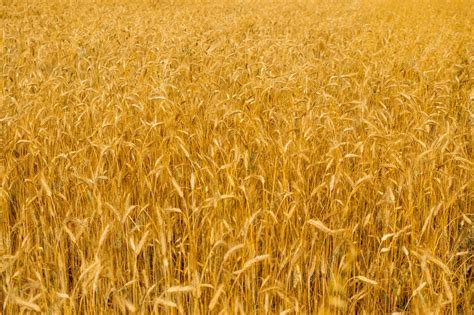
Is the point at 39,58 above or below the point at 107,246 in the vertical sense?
above

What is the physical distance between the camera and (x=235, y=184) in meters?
2.12

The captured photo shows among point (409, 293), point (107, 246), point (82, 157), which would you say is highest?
point (82, 157)

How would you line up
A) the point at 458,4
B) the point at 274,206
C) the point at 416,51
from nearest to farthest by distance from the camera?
the point at 274,206
the point at 416,51
the point at 458,4

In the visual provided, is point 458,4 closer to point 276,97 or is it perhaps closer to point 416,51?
point 416,51

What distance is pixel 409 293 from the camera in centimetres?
171

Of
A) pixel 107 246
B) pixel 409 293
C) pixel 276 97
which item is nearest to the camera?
pixel 409 293

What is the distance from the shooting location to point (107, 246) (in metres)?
1.90

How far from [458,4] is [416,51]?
6.34 metres

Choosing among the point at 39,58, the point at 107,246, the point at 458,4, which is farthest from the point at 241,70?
the point at 458,4

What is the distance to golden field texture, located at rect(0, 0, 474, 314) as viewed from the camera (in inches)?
60.4

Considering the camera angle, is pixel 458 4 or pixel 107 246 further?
pixel 458 4

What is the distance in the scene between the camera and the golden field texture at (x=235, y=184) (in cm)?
153

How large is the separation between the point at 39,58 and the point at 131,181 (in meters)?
2.63

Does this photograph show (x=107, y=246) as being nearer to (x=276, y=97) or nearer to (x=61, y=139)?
(x=61, y=139)
